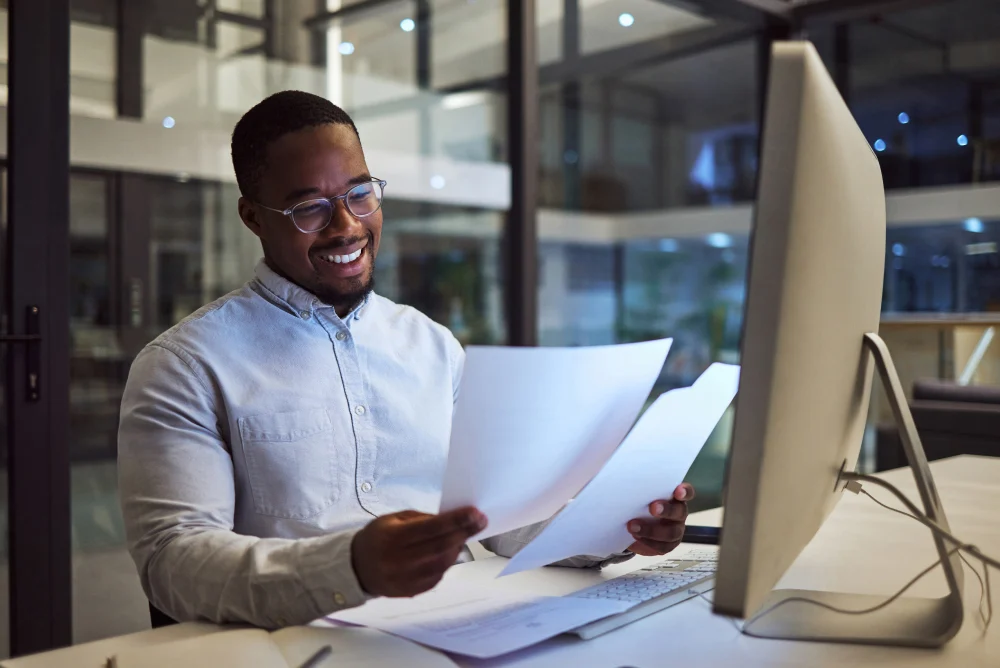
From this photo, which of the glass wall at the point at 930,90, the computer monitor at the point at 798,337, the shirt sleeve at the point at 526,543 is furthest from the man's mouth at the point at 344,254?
the glass wall at the point at 930,90

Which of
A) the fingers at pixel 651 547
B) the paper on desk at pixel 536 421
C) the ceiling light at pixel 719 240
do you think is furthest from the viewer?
the ceiling light at pixel 719 240

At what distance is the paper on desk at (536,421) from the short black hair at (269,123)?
26.6 inches

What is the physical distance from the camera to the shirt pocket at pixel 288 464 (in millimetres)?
1207

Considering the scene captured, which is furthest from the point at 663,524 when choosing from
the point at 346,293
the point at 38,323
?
the point at 38,323

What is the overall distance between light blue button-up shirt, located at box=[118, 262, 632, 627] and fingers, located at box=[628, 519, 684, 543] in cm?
9

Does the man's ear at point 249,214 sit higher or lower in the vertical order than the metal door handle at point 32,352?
higher

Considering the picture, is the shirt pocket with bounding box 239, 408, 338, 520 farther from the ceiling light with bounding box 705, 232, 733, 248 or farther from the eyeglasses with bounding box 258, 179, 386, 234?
the ceiling light with bounding box 705, 232, 733, 248

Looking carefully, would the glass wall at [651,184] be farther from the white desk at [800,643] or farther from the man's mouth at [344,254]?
the man's mouth at [344,254]

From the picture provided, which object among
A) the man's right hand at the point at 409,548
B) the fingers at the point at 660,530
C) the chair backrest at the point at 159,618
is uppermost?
the man's right hand at the point at 409,548

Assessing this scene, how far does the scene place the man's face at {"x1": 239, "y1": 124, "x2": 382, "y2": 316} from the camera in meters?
1.28

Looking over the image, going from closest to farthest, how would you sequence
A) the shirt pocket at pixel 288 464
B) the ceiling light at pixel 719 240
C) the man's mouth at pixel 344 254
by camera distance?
1. the shirt pocket at pixel 288 464
2. the man's mouth at pixel 344 254
3. the ceiling light at pixel 719 240

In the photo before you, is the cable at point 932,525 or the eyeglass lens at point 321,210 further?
the eyeglass lens at point 321,210

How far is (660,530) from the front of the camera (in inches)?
41.5

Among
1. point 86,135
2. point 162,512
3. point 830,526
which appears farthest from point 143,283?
point 830,526
